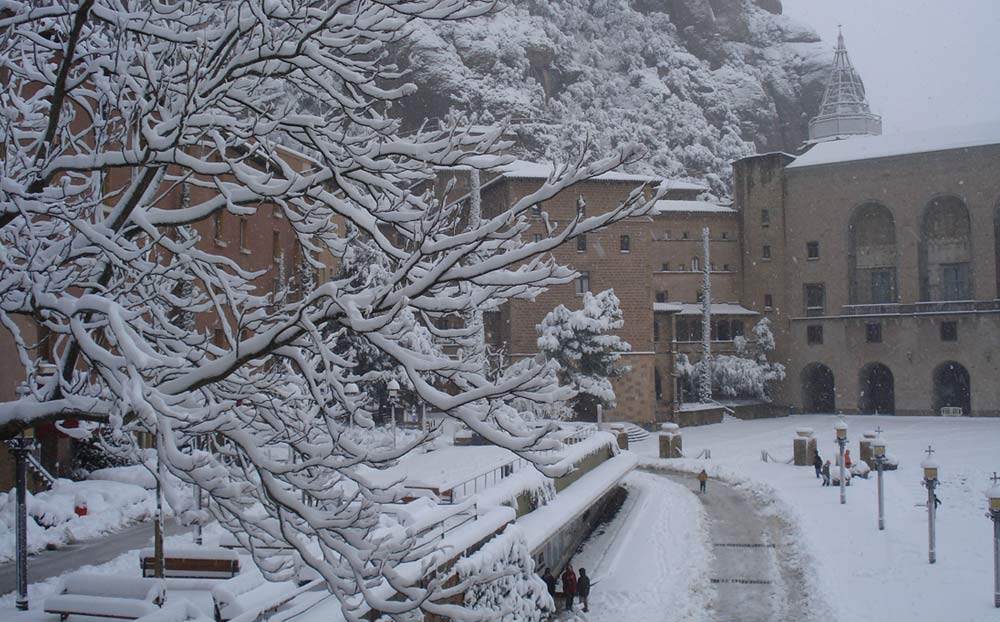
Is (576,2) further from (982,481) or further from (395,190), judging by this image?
(395,190)

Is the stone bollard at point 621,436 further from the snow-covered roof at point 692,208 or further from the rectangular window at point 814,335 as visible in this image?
the snow-covered roof at point 692,208

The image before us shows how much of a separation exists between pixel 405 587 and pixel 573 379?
32.8 m

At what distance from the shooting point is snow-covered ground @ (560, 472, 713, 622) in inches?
644

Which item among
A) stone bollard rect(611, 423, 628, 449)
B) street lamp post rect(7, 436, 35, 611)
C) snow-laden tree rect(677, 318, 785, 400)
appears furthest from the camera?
snow-laden tree rect(677, 318, 785, 400)

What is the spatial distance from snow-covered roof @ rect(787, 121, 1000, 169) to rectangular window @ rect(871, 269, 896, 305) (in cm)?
669

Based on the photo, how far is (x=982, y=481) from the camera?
2698 centimetres

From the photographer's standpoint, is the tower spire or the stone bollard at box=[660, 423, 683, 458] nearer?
the stone bollard at box=[660, 423, 683, 458]

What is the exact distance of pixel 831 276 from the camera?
5219 cm

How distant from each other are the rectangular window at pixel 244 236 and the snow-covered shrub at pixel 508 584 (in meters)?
15.1

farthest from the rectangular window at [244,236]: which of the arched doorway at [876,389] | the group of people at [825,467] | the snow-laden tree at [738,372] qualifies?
the arched doorway at [876,389]

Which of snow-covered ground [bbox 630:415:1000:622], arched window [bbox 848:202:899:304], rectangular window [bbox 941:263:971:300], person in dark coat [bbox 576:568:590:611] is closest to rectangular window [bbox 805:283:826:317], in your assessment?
arched window [bbox 848:202:899:304]

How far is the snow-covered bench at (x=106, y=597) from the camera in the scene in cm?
804

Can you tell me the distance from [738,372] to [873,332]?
26.1 ft

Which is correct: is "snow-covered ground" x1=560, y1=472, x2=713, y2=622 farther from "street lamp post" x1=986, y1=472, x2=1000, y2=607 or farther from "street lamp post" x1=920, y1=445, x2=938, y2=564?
"street lamp post" x1=986, y1=472, x2=1000, y2=607
